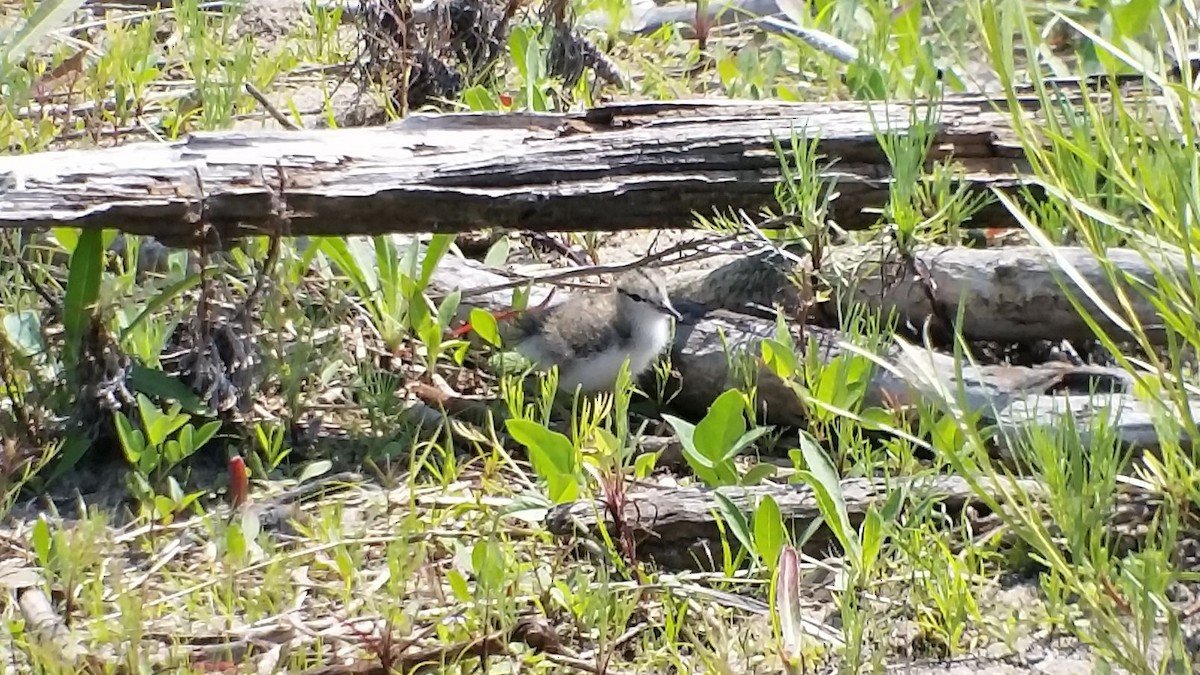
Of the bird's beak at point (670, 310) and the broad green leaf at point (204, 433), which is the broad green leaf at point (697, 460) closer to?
the bird's beak at point (670, 310)

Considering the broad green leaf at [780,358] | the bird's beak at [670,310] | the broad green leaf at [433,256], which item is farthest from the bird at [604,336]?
the broad green leaf at [780,358]

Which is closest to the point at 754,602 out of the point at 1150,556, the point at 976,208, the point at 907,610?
the point at 907,610

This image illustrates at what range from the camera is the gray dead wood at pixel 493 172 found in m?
3.12

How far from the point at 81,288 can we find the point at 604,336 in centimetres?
132

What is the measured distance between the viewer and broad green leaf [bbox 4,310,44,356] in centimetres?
335

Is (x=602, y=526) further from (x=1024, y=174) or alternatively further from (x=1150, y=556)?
(x=1024, y=174)

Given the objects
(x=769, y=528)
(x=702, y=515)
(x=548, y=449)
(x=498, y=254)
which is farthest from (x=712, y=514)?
(x=498, y=254)

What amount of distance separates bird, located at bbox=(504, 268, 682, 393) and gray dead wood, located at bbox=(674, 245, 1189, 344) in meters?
0.32

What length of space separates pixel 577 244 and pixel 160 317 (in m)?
1.22

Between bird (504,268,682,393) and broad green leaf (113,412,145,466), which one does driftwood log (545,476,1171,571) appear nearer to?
bird (504,268,682,393)

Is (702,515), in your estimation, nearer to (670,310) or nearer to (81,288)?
(670,310)

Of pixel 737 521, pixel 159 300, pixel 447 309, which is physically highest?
pixel 159 300

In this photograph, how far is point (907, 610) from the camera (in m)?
2.58

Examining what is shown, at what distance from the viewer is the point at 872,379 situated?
3.22 m
